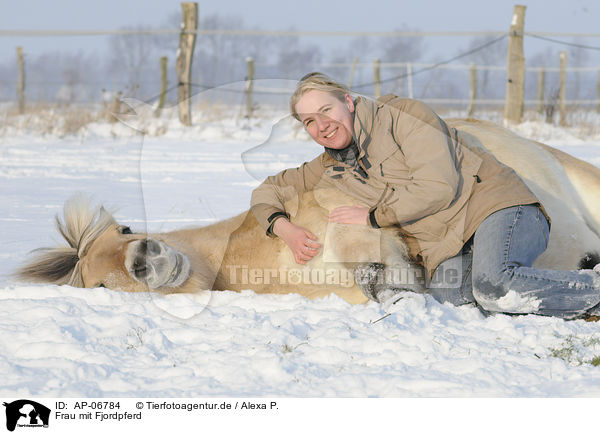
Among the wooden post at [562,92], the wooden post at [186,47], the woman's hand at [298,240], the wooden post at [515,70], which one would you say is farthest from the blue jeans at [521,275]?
the wooden post at [562,92]

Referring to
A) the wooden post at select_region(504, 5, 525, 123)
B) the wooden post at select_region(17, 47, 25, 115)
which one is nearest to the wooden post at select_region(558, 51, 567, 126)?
the wooden post at select_region(504, 5, 525, 123)

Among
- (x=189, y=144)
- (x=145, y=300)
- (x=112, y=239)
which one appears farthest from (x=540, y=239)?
(x=189, y=144)

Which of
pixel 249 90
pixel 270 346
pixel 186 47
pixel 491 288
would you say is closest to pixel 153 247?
pixel 270 346

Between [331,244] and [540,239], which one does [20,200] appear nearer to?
[331,244]

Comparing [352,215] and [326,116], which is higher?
[326,116]

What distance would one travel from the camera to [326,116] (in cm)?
279

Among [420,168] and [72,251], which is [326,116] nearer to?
[420,168]

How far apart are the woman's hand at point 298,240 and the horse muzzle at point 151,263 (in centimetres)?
52

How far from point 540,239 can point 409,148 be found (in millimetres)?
728

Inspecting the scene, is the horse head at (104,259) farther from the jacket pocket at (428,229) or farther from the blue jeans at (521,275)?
the blue jeans at (521,275)
